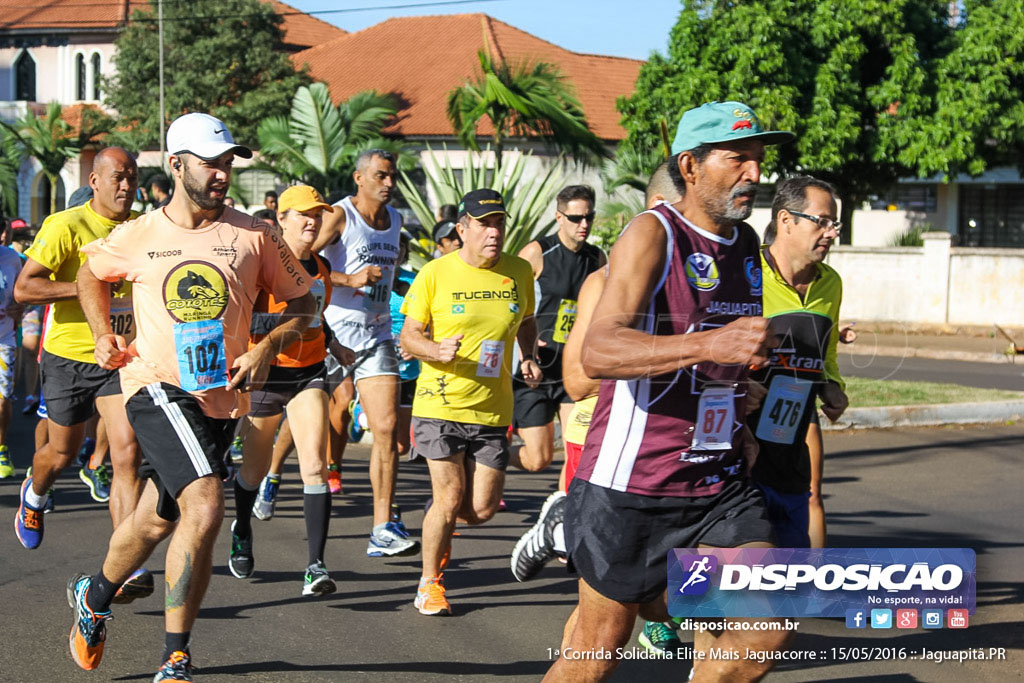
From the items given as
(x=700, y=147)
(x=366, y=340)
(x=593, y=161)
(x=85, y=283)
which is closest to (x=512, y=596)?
(x=366, y=340)

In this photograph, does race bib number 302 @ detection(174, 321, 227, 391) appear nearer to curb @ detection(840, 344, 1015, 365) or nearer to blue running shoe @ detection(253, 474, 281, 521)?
blue running shoe @ detection(253, 474, 281, 521)

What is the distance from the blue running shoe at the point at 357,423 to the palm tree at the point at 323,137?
53.6ft

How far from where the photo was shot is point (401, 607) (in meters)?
6.24

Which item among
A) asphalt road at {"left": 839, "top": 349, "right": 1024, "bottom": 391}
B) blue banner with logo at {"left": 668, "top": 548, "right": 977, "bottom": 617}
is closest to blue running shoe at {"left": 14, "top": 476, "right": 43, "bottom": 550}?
blue banner with logo at {"left": 668, "top": 548, "right": 977, "bottom": 617}

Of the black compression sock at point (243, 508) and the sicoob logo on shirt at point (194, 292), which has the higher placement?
the sicoob logo on shirt at point (194, 292)

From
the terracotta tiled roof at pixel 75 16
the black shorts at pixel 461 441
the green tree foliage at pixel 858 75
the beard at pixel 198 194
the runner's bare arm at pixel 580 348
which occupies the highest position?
the terracotta tiled roof at pixel 75 16

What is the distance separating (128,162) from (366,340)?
1899mm

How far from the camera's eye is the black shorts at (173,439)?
4.75 m

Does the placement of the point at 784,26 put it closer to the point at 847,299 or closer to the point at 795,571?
the point at 847,299

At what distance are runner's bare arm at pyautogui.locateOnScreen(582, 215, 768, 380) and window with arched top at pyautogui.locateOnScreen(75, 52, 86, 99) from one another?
53384 millimetres

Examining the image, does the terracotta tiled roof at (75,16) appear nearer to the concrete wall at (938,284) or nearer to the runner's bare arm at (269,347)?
the concrete wall at (938,284)

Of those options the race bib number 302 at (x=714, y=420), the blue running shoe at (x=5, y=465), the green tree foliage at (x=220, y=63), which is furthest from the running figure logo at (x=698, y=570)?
the green tree foliage at (x=220, y=63)

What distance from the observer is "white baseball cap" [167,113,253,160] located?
4.93 metres

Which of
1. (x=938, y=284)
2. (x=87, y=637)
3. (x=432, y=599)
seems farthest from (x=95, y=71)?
(x=87, y=637)
